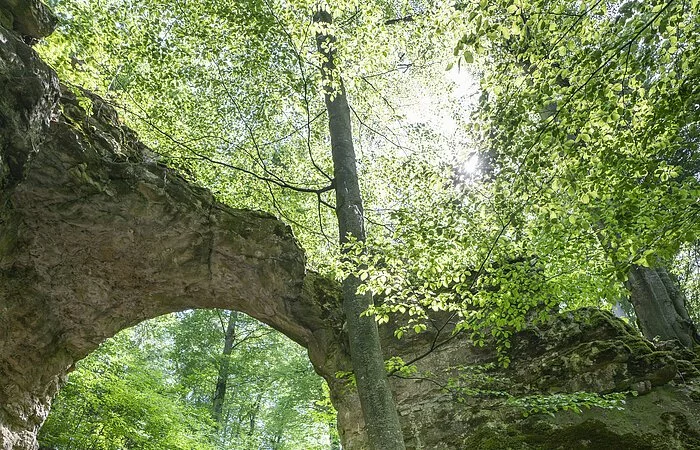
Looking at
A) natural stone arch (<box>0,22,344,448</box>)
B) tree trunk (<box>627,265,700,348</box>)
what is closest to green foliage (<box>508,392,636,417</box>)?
tree trunk (<box>627,265,700,348</box>)

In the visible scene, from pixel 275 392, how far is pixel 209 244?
38.8ft

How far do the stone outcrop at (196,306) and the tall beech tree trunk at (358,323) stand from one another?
0.83m

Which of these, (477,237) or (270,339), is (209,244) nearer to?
(477,237)

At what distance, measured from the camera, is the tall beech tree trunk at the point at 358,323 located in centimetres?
477

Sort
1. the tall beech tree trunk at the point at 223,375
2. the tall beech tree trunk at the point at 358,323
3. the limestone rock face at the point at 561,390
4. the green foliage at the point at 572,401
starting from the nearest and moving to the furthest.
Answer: the tall beech tree trunk at the point at 358,323
the green foliage at the point at 572,401
the limestone rock face at the point at 561,390
the tall beech tree trunk at the point at 223,375

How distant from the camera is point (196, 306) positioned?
845 cm

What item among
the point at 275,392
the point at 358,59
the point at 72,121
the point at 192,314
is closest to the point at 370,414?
the point at 358,59

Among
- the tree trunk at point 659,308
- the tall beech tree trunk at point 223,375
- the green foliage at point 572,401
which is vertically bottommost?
the green foliage at point 572,401

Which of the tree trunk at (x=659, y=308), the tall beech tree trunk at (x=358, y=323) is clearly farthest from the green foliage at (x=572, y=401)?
the tree trunk at (x=659, y=308)

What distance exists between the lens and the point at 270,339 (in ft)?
59.6

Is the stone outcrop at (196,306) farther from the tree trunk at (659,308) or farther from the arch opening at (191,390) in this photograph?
the arch opening at (191,390)

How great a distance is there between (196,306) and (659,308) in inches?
327

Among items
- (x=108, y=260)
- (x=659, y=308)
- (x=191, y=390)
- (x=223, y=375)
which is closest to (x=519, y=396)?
(x=659, y=308)

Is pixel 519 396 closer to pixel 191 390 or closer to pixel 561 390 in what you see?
pixel 561 390
